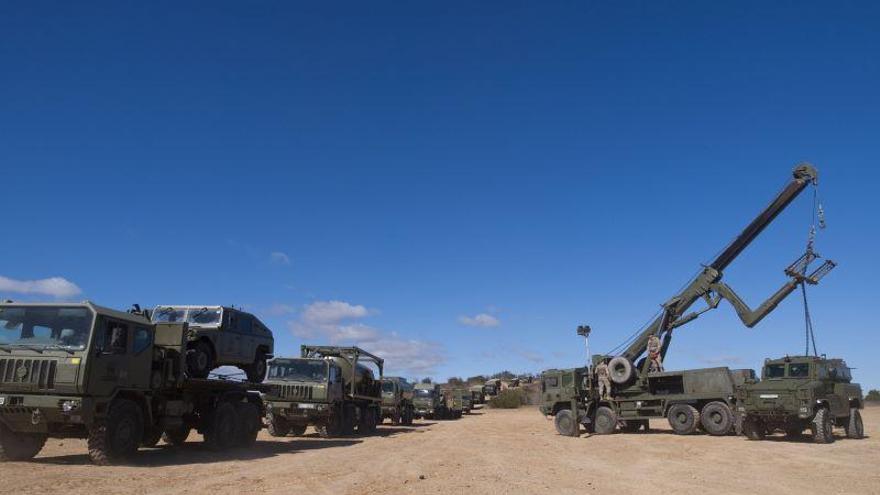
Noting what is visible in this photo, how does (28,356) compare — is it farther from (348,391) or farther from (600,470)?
(348,391)

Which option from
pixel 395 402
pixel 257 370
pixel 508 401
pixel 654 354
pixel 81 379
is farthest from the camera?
pixel 508 401

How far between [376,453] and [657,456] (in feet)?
22.2

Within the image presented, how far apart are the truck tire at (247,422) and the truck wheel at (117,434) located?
360 centimetres

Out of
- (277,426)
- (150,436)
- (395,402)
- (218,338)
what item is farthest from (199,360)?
(395,402)

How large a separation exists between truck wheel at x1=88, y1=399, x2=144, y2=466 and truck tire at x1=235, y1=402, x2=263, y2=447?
3.60 meters

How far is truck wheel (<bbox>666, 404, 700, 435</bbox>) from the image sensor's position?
21922mm

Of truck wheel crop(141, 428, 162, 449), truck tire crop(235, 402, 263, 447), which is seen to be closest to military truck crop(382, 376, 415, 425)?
truck tire crop(235, 402, 263, 447)

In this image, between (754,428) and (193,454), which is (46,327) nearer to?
(193,454)

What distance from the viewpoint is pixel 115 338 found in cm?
1156

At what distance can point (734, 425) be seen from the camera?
21.0 metres

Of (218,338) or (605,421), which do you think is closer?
(218,338)

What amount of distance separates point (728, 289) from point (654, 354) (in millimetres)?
3741

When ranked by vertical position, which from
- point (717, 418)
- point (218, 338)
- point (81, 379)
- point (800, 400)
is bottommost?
point (717, 418)

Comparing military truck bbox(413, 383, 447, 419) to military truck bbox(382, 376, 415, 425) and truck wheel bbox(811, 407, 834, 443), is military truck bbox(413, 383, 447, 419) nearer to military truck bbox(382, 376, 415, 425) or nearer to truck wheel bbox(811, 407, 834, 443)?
military truck bbox(382, 376, 415, 425)
